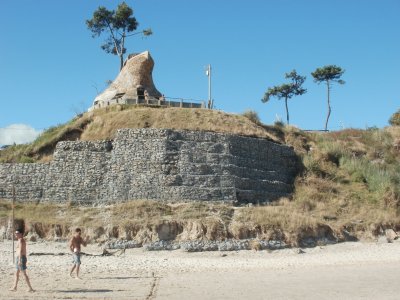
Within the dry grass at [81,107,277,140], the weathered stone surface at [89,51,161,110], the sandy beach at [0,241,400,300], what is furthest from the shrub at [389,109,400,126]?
the sandy beach at [0,241,400,300]

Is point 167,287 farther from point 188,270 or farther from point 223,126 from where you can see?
point 223,126

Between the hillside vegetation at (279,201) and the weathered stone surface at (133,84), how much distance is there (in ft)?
12.9

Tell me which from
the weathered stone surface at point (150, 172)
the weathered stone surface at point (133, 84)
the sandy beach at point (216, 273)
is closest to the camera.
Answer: the sandy beach at point (216, 273)

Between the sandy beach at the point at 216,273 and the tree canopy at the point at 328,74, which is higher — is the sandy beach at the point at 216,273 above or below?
below

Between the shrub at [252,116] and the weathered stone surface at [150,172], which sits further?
the shrub at [252,116]

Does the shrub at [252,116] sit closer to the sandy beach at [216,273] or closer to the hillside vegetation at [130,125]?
the hillside vegetation at [130,125]

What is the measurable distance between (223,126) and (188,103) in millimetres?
6143

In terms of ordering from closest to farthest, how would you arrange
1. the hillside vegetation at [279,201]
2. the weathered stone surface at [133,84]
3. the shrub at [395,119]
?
1. the hillside vegetation at [279,201]
2. the weathered stone surface at [133,84]
3. the shrub at [395,119]

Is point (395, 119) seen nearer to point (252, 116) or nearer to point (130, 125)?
point (252, 116)

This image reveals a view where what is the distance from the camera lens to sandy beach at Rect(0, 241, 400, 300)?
53.9ft

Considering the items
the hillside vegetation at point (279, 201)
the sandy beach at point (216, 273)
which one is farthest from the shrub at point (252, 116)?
the sandy beach at point (216, 273)

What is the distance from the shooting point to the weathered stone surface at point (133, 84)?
4194 centimetres

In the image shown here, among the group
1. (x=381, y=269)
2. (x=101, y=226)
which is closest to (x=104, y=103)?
(x=101, y=226)

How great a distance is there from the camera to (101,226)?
86.4ft
